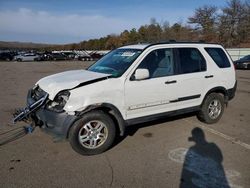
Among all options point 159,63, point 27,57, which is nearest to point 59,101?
point 159,63

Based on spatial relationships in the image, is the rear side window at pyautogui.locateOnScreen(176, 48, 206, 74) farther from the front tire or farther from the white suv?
the front tire

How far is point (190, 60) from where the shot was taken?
578 centimetres

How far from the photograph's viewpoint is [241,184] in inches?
145

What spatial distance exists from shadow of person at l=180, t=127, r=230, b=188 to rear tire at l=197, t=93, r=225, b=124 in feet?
3.54

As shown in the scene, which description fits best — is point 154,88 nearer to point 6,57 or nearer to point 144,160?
point 144,160

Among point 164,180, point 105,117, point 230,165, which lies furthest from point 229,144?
point 105,117

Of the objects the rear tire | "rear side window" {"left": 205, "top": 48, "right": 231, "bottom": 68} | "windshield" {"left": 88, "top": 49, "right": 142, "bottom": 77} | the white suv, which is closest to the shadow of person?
the white suv

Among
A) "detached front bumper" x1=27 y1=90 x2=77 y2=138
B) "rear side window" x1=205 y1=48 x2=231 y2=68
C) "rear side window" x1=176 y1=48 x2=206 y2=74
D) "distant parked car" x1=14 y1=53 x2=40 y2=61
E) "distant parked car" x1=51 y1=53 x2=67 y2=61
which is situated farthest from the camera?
"distant parked car" x1=51 y1=53 x2=67 y2=61

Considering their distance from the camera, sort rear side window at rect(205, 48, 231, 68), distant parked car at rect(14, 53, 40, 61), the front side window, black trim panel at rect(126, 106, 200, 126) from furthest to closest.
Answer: distant parked car at rect(14, 53, 40, 61)
rear side window at rect(205, 48, 231, 68)
the front side window
black trim panel at rect(126, 106, 200, 126)

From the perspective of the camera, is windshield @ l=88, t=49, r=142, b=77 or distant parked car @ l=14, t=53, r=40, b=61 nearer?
windshield @ l=88, t=49, r=142, b=77

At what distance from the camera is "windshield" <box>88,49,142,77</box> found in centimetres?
499

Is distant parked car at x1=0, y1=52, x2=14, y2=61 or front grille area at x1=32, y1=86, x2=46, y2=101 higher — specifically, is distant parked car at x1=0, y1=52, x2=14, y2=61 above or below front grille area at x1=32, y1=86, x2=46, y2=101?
above

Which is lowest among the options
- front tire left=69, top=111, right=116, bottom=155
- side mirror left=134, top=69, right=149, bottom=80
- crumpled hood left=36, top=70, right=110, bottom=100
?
front tire left=69, top=111, right=116, bottom=155

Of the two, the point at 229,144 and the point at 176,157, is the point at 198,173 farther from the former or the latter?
the point at 229,144
